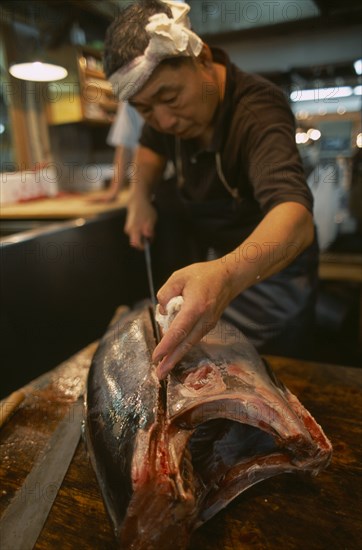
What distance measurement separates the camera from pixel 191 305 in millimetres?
945

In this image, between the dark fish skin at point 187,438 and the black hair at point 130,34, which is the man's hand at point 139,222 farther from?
the dark fish skin at point 187,438

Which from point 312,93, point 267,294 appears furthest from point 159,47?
point 312,93

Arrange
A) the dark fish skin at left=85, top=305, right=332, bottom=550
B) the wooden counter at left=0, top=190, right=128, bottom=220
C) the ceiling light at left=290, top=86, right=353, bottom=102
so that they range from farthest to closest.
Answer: the ceiling light at left=290, top=86, right=353, bottom=102 < the wooden counter at left=0, top=190, right=128, bottom=220 < the dark fish skin at left=85, top=305, right=332, bottom=550

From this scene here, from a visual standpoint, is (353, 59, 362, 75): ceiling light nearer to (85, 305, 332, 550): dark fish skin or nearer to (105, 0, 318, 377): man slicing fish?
(105, 0, 318, 377): man slicing fish

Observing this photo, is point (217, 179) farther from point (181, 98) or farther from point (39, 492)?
point (39, 492)

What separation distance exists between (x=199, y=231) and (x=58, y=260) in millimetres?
895

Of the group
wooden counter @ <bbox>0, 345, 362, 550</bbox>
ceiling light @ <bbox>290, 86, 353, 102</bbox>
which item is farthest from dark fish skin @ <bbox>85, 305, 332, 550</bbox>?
ceiling light @ <bbox>290, 86, 353, 102</bbox>

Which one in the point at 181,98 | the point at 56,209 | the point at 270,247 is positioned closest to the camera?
the point at 270,247

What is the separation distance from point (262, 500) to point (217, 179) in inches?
56.5

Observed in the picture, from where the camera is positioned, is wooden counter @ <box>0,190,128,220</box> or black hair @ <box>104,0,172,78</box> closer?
black hair @ <box>104,0,172,78</box>

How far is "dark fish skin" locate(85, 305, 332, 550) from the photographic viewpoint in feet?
2.87

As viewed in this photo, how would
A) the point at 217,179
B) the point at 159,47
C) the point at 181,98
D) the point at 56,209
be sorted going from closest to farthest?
1. the point at 159,47
2. the point at 181,98
3. the point at 217,179
4. the point at 56,209

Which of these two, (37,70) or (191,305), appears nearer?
(191,305)

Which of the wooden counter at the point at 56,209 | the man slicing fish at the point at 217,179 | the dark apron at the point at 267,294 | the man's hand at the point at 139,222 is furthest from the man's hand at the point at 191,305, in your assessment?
the wooden counter at the point at 56,209
